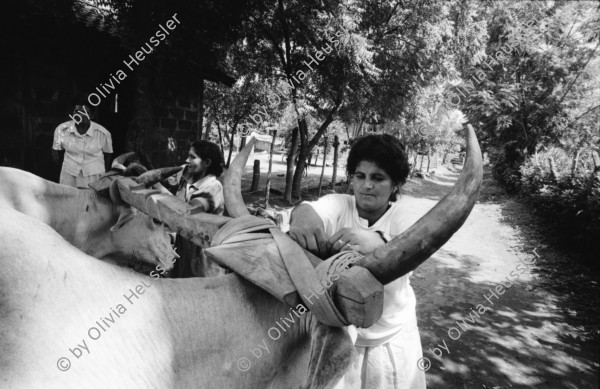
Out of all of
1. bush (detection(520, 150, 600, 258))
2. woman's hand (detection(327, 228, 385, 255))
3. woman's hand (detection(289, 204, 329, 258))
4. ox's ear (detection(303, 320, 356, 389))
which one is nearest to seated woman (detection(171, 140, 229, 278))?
woman's hand (detection(289, 204, 329, 258))

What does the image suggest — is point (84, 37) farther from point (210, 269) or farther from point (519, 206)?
point (519, 206)

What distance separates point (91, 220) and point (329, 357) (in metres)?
2.08

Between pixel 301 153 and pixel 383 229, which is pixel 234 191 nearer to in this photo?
pixel 383 229

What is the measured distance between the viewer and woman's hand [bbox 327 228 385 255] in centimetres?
111

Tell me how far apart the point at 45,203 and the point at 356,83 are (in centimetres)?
976

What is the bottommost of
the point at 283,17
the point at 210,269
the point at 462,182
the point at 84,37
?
the point at 210,269

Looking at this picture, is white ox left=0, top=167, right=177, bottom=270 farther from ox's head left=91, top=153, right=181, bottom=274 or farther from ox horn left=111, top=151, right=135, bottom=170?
ox horn left=111, top=151, right=135, bottom=170

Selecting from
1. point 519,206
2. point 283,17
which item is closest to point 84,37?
point 283,17

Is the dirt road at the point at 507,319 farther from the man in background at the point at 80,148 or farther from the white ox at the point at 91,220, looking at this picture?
the man in background at the point at 80,148

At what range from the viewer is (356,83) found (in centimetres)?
1075

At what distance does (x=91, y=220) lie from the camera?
2428 mm

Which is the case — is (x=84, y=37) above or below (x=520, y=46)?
below

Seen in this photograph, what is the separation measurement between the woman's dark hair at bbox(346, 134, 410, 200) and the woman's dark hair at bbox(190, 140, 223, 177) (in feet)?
6.71

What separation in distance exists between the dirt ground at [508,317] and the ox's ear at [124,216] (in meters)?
1.90
